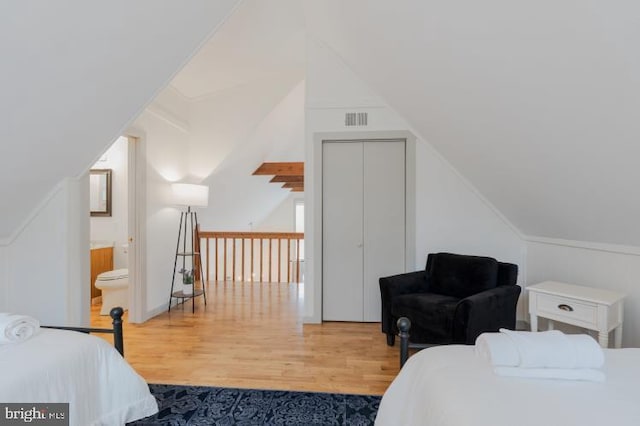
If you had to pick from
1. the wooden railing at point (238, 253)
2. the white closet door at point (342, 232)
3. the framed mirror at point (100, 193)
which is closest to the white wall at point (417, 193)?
the white closet door at point (342, 232)

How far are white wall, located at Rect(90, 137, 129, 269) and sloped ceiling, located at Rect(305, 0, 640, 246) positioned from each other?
3471mm

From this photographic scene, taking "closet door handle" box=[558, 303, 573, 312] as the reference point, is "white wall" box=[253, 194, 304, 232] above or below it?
above

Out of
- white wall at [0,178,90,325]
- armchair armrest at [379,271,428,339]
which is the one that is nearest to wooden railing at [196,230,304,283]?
armchair armrest at [379,271,428,339]

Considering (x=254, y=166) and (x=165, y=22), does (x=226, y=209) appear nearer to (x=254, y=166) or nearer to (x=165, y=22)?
(x=254, y=166)

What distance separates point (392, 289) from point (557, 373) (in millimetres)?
1874

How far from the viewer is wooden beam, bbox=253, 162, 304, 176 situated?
6.46 metres

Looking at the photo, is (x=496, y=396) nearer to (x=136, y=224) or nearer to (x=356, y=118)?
(x=356, y=118)

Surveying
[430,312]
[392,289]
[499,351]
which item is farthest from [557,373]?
[392,289]

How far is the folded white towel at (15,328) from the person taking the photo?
1.50 metres

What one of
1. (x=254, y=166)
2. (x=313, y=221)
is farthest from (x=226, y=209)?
(x=313, y=221)

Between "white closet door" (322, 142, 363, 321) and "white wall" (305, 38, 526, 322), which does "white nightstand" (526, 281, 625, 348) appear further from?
"white closet door" (322, 142, 363, 321)

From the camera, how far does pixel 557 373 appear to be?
1229 mm

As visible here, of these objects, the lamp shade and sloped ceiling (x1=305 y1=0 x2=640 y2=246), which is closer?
sloped ceiling (x1=305 y1=0 x2=640 y2=246)

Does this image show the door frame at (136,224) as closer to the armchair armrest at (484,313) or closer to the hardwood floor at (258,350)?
the hardwood floor at (258,350)
